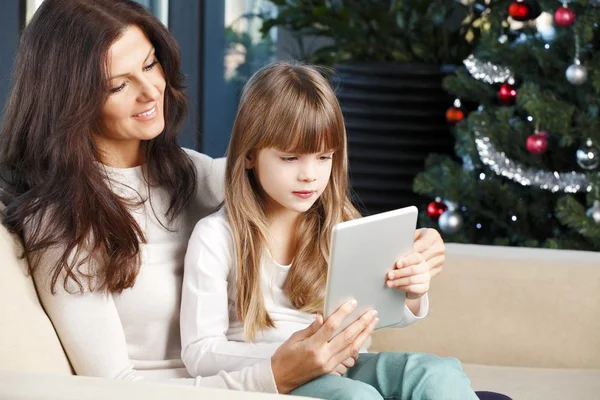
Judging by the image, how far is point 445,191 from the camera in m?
3.46

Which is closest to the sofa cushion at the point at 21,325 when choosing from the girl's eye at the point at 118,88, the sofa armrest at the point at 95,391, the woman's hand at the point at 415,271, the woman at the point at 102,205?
the woman at the point at 102,205

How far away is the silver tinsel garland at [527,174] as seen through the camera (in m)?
3.15

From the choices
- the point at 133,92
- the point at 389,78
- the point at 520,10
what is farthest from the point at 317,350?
the point at 389,78

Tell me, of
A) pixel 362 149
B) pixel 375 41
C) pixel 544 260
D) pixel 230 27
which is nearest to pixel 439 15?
pixel 375 41

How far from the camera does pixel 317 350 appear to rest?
1.46m

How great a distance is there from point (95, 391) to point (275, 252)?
23.0 inches

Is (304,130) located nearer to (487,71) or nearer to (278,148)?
(278,148)

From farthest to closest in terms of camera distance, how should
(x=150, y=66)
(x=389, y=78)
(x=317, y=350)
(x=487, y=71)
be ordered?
(x=389, y=78) < (x=487, y=71) < (x=150, y=66) < (x=317, y=350)

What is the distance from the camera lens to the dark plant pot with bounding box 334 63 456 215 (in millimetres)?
4242

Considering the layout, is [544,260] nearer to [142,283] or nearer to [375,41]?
[142,283]

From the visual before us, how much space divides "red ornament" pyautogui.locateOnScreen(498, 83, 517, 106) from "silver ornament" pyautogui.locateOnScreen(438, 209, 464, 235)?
1.42 feet

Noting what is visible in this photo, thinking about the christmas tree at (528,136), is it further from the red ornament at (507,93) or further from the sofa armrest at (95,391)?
the sofa armrest at (95,391)

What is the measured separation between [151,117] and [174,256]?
0.27 metres

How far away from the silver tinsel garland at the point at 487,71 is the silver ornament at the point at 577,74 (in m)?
0.28
